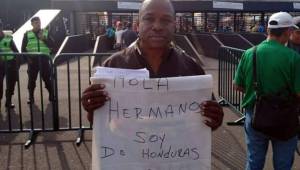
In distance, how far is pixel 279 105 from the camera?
3.44 metres

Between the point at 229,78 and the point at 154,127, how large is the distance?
6598 millimetres

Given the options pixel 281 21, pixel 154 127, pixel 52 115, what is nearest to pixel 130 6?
pixel 52 115

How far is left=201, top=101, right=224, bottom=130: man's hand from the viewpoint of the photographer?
2.20 metres

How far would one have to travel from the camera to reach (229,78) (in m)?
8.68

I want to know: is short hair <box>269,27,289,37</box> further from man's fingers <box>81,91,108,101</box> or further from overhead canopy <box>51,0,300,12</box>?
overhead canopy <box>51,0,300,12</box>

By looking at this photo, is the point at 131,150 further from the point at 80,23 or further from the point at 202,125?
the point at 80,23

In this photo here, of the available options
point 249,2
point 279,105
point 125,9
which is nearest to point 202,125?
point 279,105

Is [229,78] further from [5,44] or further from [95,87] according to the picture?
[95,87]

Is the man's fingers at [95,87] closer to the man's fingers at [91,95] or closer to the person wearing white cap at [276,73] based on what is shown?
the man's fingers at [91,95]

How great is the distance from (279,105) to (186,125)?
56.1 inches

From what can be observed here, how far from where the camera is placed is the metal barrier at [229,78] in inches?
307

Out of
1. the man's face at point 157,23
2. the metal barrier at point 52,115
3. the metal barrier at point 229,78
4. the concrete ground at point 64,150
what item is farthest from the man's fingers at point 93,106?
the metal barrier at point 229,78

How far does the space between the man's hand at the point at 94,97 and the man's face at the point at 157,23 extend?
1.13 feet

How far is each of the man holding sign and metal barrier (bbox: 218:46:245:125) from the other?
5.24 metres
